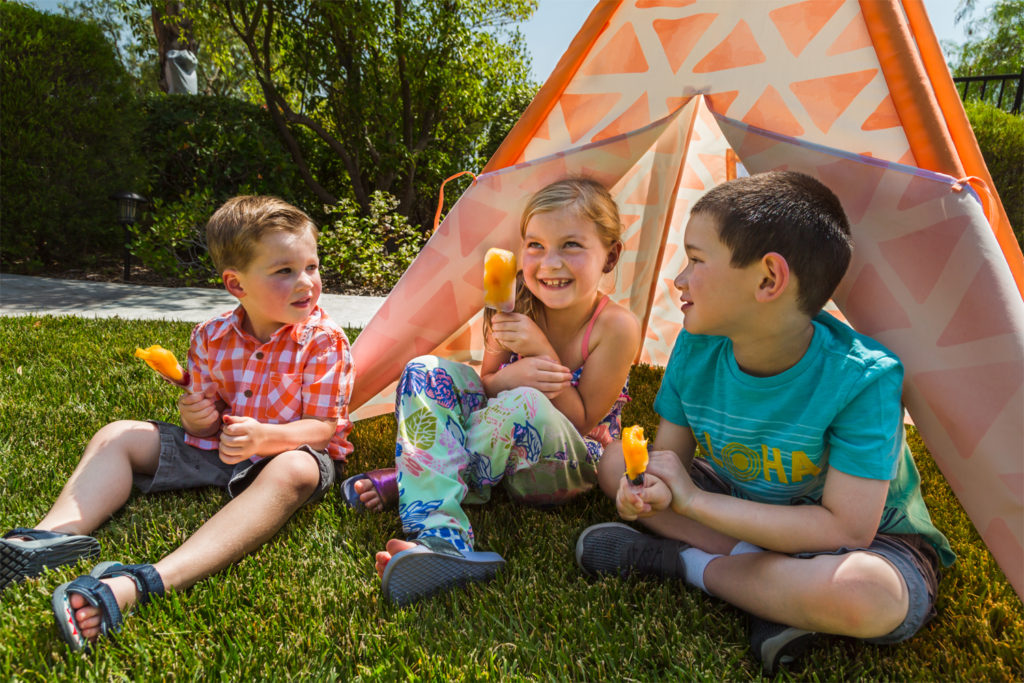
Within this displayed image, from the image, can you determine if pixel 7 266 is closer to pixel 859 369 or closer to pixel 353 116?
pixel 353 116

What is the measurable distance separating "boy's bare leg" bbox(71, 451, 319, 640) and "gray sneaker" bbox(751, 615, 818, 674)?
4.30ft

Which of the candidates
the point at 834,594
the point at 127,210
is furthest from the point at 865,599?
the point at 127,210

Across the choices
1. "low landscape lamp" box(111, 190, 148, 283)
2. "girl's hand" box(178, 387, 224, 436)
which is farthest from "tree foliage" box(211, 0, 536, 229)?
"girl's hand" box(178, 387, 224, 436)

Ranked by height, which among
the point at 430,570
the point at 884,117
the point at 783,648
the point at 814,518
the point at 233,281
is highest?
the point at 233,281

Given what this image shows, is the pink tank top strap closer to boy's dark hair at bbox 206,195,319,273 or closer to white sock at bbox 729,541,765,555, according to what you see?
white sock at bbox 729,541,765,555

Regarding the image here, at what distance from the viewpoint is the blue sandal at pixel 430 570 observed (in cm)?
163

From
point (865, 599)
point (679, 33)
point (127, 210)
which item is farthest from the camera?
point (127, 210)

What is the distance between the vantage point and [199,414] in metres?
2.07

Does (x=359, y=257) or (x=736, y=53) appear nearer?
(x=736, y=53)

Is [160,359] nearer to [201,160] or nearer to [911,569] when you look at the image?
[911,569]

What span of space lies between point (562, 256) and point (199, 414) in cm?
125

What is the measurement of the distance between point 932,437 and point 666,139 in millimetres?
1596

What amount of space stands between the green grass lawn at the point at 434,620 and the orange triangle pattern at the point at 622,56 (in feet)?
4.80

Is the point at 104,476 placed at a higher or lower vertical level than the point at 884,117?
lower
